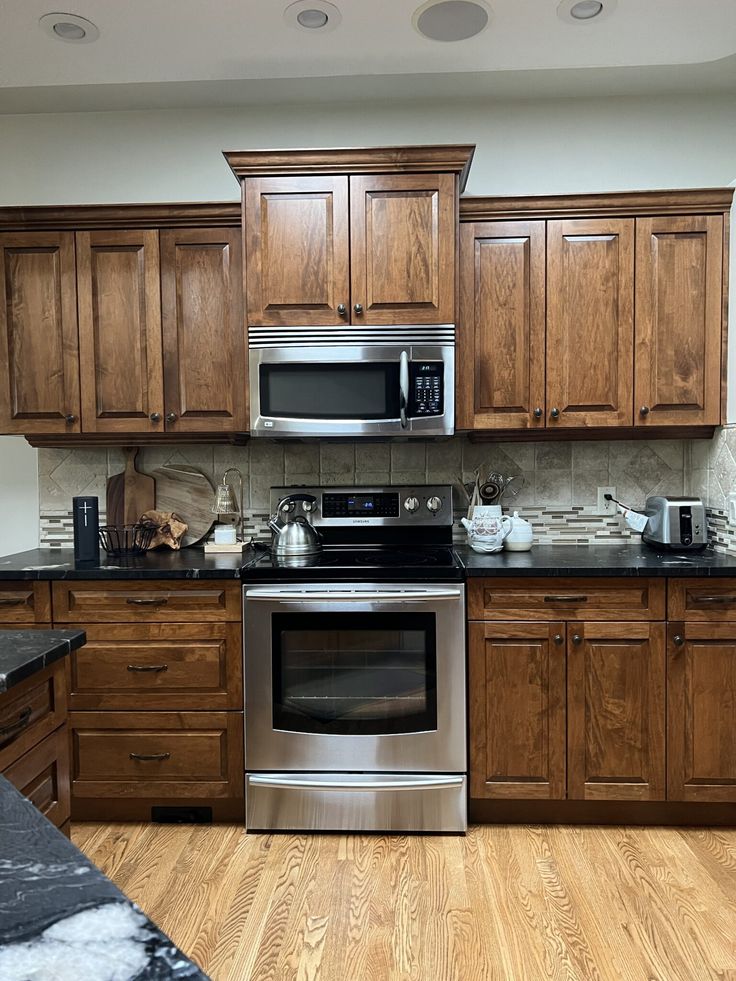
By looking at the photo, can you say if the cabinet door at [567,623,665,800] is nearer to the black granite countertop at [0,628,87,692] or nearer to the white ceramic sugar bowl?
the white ceramic sugar bowl

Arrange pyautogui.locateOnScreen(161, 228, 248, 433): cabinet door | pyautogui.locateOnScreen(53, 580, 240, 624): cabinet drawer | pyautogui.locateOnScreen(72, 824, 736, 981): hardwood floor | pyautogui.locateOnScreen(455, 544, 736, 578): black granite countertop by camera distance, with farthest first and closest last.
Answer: pyautogui.locateOnScreen(161, 228, 248, 433): cabinet door
pyautogui.locateOnScreen(53, 580, 240, 624): cabinet drawer
pyautogui.locateOnScreen(455, 544, 736, 578): black granite countertop
pyautogui.locateOnScreen(72, 824, 736, 981): hardwood floor

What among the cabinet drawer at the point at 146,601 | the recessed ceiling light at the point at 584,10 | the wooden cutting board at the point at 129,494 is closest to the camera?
the recessed ceiling light at the point at 584,10

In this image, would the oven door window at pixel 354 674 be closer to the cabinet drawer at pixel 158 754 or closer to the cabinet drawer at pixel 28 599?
the cabinet drawer at pixel 158 754

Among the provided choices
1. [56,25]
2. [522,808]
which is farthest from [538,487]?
[56,25]

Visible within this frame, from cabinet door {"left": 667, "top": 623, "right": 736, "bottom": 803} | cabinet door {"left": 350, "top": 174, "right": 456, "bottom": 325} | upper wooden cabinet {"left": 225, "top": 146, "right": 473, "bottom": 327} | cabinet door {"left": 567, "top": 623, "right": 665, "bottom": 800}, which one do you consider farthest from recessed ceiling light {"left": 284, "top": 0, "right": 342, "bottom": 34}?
cabinet door {"left": 667, "top": 623, "right": 736, "bottom": 803}

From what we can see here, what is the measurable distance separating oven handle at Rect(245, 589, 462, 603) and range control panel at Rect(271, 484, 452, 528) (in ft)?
1.90

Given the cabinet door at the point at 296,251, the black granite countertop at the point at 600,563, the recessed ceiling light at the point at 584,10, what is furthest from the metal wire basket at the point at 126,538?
the recessed ceiling light at the point at 584,10

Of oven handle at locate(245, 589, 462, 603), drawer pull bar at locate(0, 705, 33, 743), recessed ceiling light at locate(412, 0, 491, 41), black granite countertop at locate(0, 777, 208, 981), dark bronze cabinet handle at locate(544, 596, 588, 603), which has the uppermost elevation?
recessed ceiling light at locate(412, 0, 491, 41)

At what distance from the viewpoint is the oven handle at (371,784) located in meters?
2.48

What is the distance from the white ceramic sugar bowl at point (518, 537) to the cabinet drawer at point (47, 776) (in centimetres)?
182

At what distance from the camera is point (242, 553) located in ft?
9.63

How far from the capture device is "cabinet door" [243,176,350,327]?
265 centimetres

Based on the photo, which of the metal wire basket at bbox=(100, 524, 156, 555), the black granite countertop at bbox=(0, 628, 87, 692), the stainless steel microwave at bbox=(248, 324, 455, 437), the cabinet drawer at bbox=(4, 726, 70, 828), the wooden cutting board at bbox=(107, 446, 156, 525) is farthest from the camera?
the wooden cutting board at bbox=(107, 446, 156, 525)

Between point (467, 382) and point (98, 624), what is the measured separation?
5.44 ft
